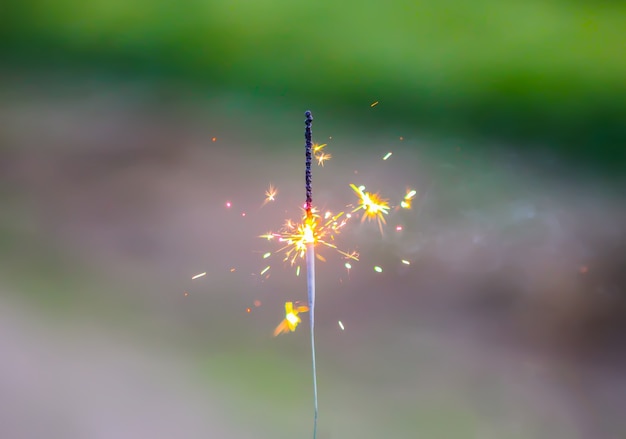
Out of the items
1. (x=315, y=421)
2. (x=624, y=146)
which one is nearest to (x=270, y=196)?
(x=315, y=421)

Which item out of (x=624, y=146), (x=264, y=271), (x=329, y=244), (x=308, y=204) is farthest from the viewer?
(x=624, y=146)

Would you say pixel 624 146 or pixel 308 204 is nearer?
pixel 308 204

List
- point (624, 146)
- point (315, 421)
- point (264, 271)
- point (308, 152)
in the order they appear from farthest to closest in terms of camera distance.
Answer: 1. point (624, 146)
2. point (264, 271)
3. point (315, 421)
4. point (308, 152)

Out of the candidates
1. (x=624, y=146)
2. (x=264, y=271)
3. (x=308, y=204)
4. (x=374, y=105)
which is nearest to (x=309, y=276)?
(x=308, y=204)

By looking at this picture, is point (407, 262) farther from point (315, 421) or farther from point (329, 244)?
point (315, 421)

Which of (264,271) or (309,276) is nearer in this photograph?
(309,276)

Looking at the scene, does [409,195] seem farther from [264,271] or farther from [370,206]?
[264,271]

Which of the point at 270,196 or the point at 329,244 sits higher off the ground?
the point at 270,196

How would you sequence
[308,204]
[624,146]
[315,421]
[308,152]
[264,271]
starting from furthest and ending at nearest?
1. [624,146]
2. [264,271]
3. [315,421]
4. [308,204]
5. [308,152]

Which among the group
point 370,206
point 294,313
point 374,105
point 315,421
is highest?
point 374,105
